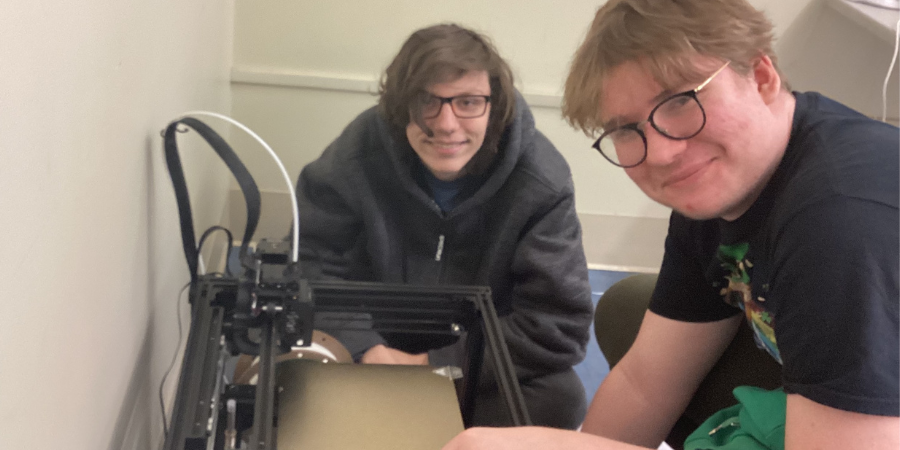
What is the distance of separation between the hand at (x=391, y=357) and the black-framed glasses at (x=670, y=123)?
1.79ft

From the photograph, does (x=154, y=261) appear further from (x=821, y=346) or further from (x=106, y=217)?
(x=821, y=346)

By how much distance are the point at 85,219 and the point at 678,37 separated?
1.90ft

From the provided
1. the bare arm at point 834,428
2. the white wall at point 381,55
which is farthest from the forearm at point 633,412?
the white wall at point 381,55

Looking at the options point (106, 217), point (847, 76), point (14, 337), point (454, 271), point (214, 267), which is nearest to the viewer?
point (14, 337)

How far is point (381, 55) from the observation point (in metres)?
1.93

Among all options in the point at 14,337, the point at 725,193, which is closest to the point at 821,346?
the point at 725,193

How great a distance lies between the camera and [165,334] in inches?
42.9

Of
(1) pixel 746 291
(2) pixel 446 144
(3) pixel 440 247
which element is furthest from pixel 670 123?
(3) pixel 440 247

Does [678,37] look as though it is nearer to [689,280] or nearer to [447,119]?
[689,280]

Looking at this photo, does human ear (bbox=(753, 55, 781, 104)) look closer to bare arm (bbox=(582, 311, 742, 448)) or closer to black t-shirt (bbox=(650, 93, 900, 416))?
black t-shirt (bbox=(650, 93, 900, 416))

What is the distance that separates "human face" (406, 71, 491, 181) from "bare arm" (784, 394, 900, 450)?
0.73m

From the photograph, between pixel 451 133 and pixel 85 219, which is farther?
pixel 451 133

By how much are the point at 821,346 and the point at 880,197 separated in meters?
0.13

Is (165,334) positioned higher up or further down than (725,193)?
further down
